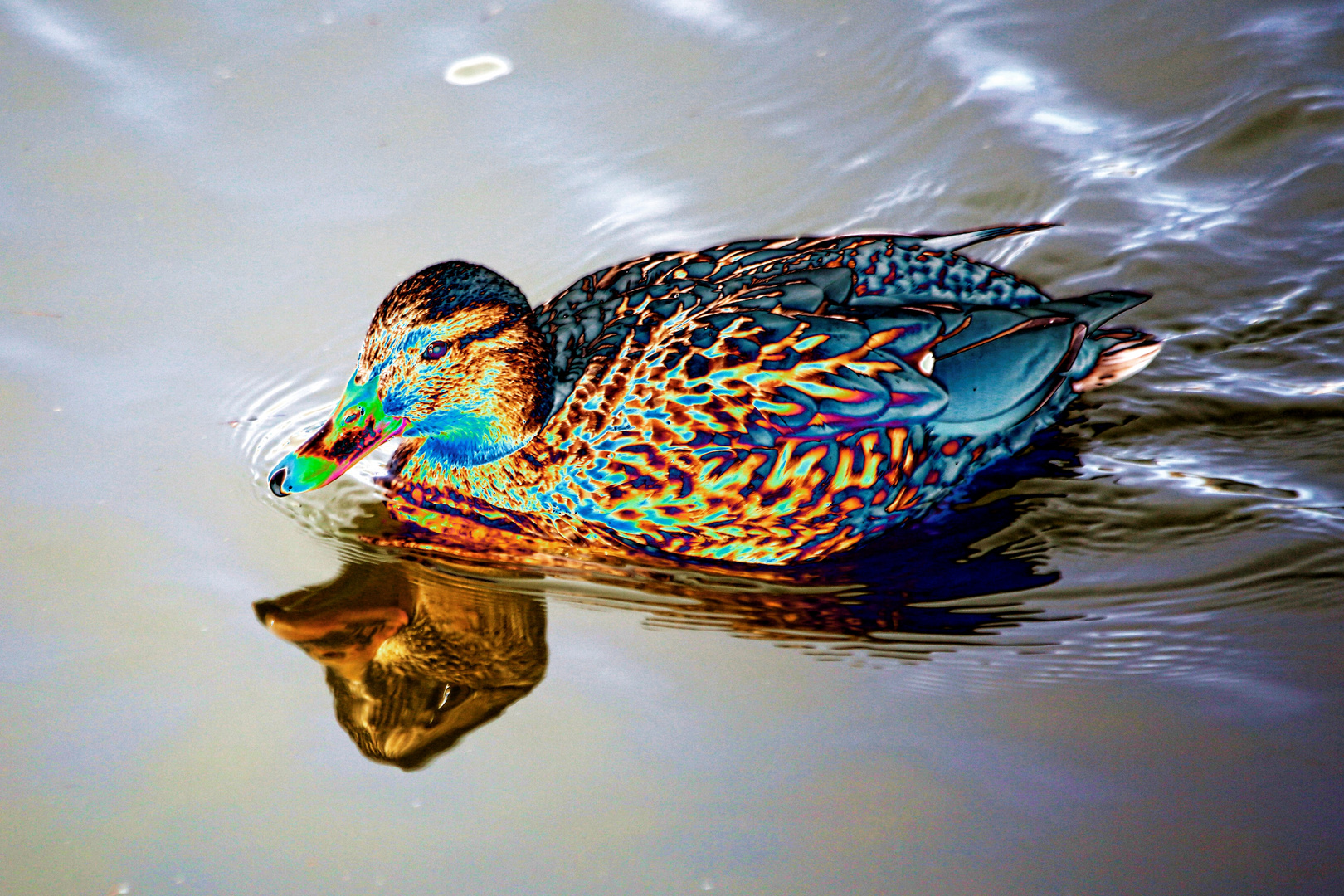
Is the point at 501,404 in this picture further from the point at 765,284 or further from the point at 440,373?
the point at 765,284

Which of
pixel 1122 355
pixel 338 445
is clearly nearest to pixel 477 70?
pixel 338 445

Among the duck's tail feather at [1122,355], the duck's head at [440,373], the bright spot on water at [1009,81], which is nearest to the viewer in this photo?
the duck's head at [440,373]

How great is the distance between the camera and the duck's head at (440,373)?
3.55 metres

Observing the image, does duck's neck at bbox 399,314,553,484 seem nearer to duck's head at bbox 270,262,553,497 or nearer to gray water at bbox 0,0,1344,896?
duck's head at bbox 270,262,553,497

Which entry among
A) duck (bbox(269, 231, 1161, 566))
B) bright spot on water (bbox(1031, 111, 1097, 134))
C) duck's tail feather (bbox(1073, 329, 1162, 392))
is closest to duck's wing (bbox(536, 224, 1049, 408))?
duck (bbox(269, 231, 1161, 566))

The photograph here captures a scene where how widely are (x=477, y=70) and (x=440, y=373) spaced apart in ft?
8.63

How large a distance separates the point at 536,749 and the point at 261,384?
1.99 meters

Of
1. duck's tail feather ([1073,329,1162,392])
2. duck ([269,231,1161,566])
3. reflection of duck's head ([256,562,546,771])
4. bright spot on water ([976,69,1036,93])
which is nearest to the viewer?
reflection of duck's head ([256,562,546,771])

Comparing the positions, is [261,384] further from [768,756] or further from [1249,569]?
[1249,569]

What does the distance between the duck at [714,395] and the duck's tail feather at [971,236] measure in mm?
91

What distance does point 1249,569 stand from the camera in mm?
3502

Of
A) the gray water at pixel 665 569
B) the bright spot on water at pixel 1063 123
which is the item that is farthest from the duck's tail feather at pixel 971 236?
the bright spot on water at pixel 1063 123

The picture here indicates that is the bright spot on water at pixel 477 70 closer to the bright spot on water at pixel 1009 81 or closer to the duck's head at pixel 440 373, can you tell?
the bright spot on water at pixel 1009 81

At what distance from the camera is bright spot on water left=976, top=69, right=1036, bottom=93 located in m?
5.63
